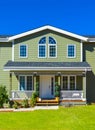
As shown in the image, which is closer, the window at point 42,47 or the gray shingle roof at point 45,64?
the gray shingle roof at point 45,64

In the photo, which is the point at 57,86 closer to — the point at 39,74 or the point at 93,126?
the point at 39,74

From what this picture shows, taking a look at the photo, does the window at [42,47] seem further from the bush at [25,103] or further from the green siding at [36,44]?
the bush at [25,103]

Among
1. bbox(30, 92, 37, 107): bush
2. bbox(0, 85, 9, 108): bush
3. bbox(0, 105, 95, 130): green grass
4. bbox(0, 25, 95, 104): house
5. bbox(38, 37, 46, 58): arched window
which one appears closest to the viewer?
bbox(0, 105, 95, 130): green grass

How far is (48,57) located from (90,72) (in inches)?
180

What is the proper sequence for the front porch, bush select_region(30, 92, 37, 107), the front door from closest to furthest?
1. bush select_region(30, 92, 37, 107)
2. the front porch
3. the front door

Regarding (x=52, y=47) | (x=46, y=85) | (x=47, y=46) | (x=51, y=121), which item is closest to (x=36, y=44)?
(x=47, y=46)

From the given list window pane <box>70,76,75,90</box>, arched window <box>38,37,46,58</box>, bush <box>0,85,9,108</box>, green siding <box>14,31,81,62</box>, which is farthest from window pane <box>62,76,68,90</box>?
bush <box>0,85,9,108</box>

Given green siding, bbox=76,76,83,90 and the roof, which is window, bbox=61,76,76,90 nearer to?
green siding, bbox=76,76,83,90

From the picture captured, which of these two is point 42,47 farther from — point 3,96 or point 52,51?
point 3,96

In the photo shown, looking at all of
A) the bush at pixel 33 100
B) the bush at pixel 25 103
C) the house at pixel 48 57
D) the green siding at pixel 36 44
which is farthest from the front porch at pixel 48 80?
the bush at pixel 25 103

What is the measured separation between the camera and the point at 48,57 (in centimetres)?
3566

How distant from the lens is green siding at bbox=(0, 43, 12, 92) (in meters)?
35.9

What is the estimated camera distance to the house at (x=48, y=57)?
35250mm

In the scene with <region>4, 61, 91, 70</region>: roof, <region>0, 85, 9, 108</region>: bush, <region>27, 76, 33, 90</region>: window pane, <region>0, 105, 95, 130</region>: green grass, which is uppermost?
<region>4, 61, 91, 70</region>: roof
